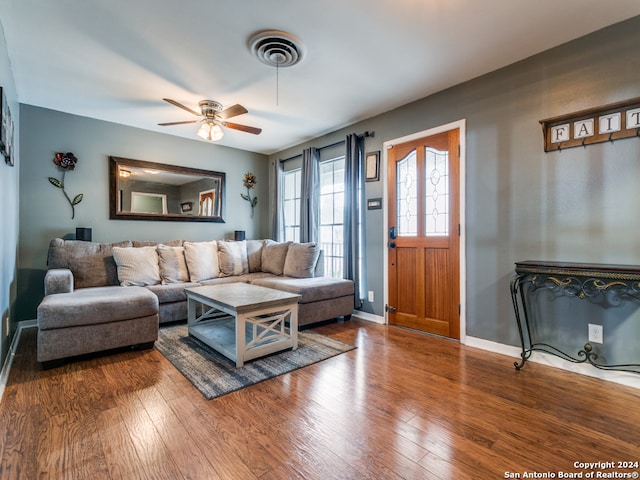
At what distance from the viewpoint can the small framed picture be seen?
382 centimetres

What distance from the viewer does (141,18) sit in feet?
6.98

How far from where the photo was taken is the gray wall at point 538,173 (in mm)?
2188

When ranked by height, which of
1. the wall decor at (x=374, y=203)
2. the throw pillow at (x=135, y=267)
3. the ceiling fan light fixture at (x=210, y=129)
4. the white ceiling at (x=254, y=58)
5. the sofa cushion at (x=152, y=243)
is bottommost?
the throw pillow at (x=135, y=267)

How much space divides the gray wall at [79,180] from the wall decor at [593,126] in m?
4.46

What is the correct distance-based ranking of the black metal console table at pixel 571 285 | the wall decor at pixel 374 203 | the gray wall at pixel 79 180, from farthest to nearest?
the wall decor at pixel 374 203 → the gray wall at pixel 79 180 → the black metal console table at pixel 571 285

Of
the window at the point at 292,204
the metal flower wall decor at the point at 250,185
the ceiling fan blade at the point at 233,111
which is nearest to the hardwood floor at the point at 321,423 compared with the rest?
the ceiling fan blade at the point at 233,111

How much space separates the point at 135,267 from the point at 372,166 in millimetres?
3109

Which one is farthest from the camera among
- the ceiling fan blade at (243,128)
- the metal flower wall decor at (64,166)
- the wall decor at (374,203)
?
the wall decor at (374,203)

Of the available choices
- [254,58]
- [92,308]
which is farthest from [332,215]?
[92,308]

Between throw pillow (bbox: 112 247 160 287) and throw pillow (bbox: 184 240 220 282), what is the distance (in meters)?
0.42

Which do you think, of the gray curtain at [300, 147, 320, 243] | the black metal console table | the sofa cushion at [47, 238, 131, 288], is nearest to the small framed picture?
the gray curtain at [300, 147, 320, 243]

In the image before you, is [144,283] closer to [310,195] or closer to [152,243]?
[152,243]

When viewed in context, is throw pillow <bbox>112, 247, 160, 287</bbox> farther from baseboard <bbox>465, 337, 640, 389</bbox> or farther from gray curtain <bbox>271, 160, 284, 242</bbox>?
baseboard <bbox>465, 337, 640, 389</bbox>

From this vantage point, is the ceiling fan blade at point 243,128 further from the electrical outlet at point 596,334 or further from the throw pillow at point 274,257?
the electrical outlet at point 596,334
